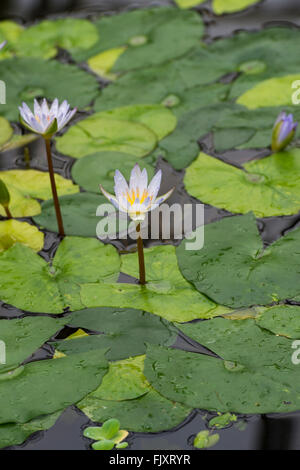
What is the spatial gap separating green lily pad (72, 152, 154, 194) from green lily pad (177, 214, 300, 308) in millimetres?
544

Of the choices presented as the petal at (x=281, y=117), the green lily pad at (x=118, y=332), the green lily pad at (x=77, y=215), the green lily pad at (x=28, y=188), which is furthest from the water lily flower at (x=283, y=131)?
the green lily pad at (x=118, y=332)

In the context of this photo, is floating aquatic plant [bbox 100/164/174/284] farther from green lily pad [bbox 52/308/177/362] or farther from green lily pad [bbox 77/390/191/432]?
green lily pad [bbox 77/390/191/432]

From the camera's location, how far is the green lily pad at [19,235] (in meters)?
2.89

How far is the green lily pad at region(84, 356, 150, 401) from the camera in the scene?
88.8 inches

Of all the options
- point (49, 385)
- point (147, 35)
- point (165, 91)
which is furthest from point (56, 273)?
point (147, 35)

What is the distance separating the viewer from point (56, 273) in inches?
107

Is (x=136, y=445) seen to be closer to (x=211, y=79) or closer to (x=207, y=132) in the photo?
(x=207, y=132)

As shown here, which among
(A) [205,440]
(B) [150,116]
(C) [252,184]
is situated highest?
(B) [150,116]

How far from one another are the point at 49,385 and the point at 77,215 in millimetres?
931

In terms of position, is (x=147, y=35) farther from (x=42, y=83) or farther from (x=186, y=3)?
(x=42, y=83)

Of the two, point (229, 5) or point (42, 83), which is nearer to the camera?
point (42, 83)

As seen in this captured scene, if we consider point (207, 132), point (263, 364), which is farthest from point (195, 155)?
point (263, 364)

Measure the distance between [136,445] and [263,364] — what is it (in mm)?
508

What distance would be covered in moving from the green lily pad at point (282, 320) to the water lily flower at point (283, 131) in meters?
1.01
